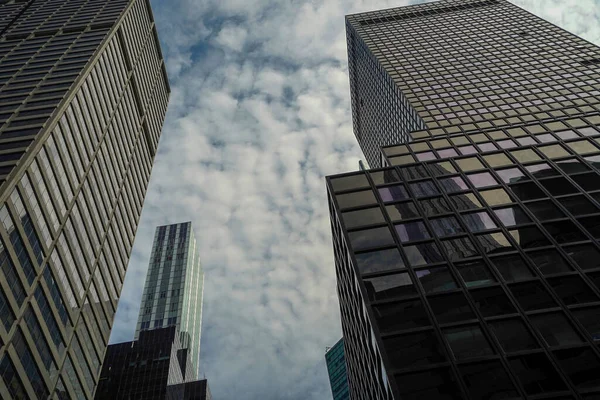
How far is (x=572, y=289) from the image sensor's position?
23.3 meters

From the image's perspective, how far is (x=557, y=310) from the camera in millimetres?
22156

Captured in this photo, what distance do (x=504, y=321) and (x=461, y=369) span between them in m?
3.76

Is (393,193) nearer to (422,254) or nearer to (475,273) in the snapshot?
(422,254)

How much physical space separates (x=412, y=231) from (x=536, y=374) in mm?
11194

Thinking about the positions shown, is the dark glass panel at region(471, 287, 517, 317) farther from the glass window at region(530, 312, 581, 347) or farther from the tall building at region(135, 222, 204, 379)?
the tall building at region(135, 222, 204, 379)

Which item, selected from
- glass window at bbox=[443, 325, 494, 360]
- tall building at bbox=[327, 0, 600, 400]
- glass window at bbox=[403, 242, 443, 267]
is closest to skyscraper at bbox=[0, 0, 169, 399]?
tall building at bbox=[327, 0, 600, 400]

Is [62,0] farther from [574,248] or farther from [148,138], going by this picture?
[574,248]

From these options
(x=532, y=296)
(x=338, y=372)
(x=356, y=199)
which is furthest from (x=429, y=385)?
(x=338, y=372)

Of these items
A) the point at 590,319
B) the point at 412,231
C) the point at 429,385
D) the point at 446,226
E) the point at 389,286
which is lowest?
the point at 429,385

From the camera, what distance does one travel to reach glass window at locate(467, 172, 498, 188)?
33.0 meters

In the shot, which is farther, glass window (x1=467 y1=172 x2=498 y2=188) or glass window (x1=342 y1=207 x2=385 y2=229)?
glass window (x1=467 y1=172 x2=498 y2=188)

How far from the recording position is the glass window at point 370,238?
27953 millimetres

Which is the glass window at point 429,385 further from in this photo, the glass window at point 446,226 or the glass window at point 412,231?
the glass window at point 446,226

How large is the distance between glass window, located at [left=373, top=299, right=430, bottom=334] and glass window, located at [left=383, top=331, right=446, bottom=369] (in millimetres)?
614
